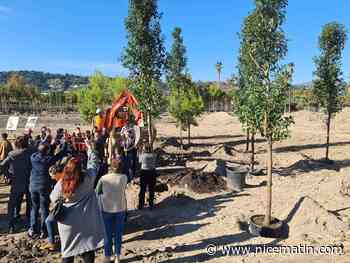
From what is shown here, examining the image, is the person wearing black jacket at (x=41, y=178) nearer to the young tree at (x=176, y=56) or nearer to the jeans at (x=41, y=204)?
the jeans at (x=41, y=204)

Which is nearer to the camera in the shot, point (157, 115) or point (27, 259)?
point (27, 259)

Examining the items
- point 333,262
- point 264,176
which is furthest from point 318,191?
point 333,262

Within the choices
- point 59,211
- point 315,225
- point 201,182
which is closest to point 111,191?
point 59,211

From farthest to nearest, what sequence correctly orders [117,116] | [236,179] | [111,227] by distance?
[117,116] → [236,179] → [111,227]

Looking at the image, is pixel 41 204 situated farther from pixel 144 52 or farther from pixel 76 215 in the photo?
pixel 144 52

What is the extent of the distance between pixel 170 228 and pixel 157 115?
10812mm

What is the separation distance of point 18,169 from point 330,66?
1478 cm

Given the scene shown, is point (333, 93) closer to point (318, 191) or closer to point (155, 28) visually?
point (318, 191)

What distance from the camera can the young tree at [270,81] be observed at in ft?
26.4

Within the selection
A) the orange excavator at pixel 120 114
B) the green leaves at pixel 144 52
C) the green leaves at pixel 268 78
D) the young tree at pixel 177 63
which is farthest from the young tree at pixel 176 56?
the green leaves at pixel 268 78

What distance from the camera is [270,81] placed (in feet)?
26.7

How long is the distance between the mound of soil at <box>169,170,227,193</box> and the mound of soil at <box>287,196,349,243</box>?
3.63 meters

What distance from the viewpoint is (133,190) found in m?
11.0

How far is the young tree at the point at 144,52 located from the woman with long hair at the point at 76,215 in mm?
12103
